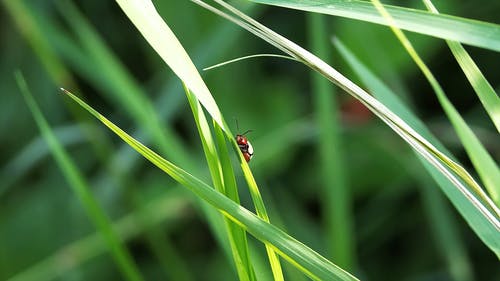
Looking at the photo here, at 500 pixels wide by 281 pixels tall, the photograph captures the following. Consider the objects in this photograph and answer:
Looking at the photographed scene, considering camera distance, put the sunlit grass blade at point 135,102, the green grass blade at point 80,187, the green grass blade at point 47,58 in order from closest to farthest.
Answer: the green grass blade at point 80,187 → the sunlit grass blade at point 135,102 → the green grass blade at point 47,58

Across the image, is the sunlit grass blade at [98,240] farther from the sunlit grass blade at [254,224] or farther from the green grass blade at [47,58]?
the sunlit grass blade at [254,224]

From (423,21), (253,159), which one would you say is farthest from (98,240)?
(423,21)

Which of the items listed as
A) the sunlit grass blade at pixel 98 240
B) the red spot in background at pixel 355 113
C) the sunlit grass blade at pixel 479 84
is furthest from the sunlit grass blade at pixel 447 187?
the red spot in background at pixel 355 113

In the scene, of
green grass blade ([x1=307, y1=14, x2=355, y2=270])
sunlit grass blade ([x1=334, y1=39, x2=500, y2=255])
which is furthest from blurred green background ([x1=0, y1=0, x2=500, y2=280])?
sunlit grass blade ([x1=334, y1=39, x2=500, y2=255])

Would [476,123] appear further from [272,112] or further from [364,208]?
[272,112]

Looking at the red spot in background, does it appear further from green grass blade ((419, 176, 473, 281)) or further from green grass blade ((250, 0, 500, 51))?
green grass blade ((250, 0, 500, 51))

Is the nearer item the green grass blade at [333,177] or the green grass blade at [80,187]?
the green grass blade at [80,187]
